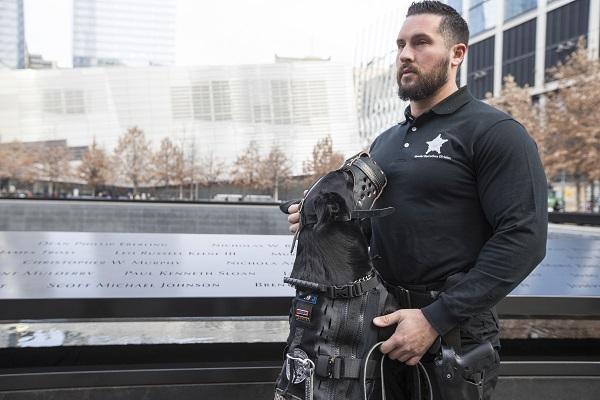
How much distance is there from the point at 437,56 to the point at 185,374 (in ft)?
7.49

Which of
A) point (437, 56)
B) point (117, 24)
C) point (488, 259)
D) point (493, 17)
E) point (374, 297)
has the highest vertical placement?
point (117, 24)

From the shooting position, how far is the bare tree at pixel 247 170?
187ft

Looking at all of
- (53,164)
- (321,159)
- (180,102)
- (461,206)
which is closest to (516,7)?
(321,159)

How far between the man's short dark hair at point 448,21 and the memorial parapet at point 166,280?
5.83ft

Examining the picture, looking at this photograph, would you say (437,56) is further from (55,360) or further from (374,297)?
(55,360)

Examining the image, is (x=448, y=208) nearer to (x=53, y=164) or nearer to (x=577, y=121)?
(x=577, y=121)

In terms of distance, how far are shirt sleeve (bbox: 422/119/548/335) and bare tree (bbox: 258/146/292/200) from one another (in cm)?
5452

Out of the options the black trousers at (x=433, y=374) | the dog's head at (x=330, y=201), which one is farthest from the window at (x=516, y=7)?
the dog's head at (x=330, y=201)

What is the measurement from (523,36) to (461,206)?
4536 centimetres

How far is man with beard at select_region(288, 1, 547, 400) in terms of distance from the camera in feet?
4.57

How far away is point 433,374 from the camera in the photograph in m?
1.54

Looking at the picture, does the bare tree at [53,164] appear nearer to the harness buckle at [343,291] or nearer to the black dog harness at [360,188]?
the black dog harness at [360,188]

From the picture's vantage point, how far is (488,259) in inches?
55.1

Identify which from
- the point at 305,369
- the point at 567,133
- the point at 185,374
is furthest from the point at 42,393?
the point at 567,133
